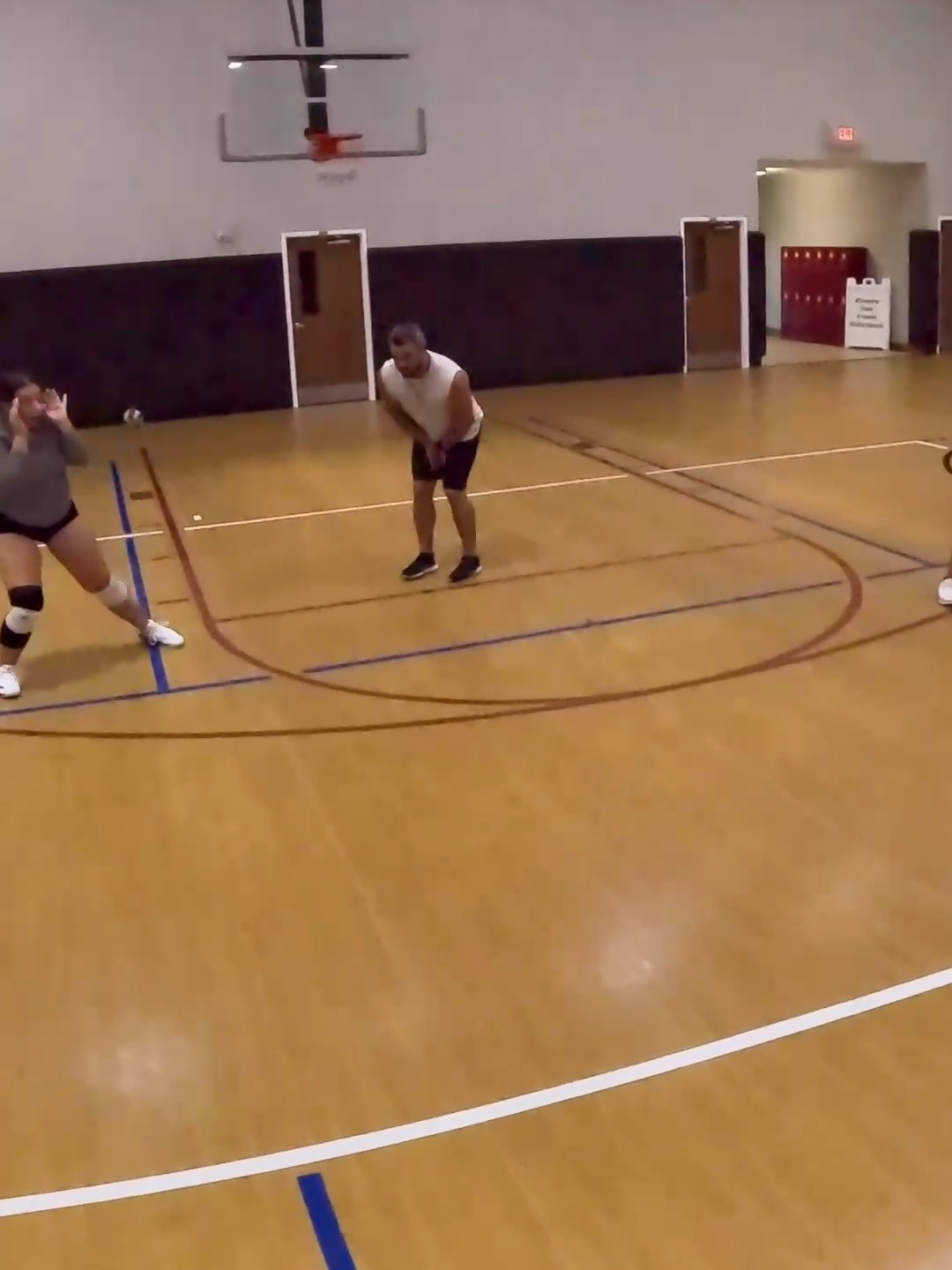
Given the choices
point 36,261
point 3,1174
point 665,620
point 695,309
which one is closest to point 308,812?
point 3,1174

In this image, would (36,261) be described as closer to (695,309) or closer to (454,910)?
(695,309)

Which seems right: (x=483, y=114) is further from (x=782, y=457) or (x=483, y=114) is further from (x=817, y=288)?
(x=817, y=288)

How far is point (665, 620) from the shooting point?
5.87 metres

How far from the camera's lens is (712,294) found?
1512cm

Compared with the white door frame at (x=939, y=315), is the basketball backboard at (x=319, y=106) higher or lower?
higher

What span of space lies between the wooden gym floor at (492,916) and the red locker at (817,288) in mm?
11057

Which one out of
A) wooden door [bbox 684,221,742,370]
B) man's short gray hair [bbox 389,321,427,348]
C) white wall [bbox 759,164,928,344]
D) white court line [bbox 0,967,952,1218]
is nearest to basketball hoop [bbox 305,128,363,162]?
wooden door [bbox 684,221,742,370]

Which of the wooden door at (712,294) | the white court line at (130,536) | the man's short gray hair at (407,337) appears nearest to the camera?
the man's short gray hair at (407,337)

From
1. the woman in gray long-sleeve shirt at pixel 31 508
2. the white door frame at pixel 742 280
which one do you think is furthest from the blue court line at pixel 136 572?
the white door frame at pixel 742 280

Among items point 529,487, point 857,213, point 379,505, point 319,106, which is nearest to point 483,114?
point 319,106

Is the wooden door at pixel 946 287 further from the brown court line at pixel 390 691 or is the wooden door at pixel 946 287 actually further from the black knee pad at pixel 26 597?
the black knee pad at pixel 26 597

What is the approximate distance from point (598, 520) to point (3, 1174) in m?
5.76

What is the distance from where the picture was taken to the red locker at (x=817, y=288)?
1717 cm

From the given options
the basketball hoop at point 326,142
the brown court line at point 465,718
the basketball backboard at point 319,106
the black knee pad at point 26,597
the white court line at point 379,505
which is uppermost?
the basketball backboard at point 319,106
